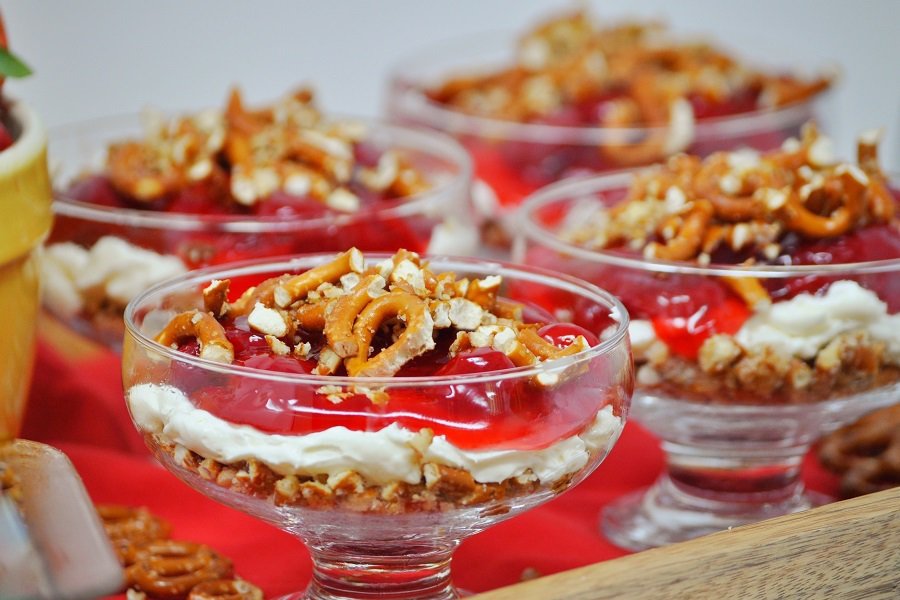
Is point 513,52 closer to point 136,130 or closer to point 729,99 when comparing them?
point 729,99

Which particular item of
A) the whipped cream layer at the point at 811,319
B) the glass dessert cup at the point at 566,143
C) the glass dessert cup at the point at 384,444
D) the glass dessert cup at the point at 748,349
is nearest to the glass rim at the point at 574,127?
the glass dessert cup at the point at 566,143

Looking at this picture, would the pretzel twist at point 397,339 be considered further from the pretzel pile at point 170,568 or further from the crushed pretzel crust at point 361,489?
the pretzel pile at point 170,568

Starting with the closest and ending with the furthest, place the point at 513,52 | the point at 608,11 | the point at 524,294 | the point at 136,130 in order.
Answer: the point at 524,294
the point at 136,130
the point at 513,52
the point at 608,11

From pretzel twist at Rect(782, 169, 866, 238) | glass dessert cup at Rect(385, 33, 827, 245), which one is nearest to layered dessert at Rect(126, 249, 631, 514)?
pretzel twist at Rect(782, 169, 866, 238)

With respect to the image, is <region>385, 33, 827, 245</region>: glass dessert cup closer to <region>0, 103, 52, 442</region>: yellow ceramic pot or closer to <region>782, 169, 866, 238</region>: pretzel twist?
<region>782, 169, 866, 238</region>: pretzel twist

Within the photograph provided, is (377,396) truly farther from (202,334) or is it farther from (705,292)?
(705,292)

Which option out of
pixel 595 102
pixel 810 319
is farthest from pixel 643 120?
pixel 810 319

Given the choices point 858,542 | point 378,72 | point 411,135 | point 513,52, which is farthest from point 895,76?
point 858,542
